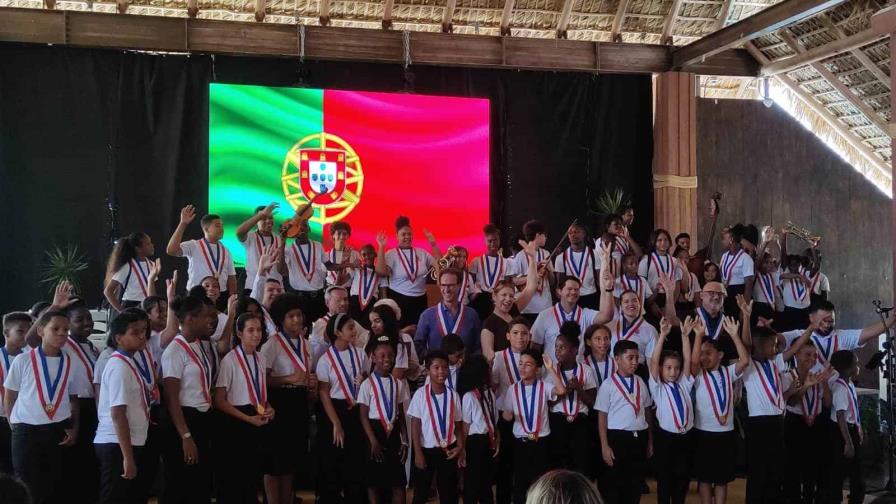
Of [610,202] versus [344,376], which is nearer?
[344,376]

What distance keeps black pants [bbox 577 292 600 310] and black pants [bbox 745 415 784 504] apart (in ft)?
6.75

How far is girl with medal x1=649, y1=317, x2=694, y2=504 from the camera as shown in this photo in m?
6.60

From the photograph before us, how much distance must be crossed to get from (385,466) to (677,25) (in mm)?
7202

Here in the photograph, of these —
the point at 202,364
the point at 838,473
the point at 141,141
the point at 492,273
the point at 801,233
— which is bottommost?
the point at 838,473

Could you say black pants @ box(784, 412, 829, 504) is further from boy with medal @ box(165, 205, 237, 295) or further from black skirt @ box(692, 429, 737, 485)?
boy with medal @ box(165, 205, 237, 295)

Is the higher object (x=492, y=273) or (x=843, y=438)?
(x=492, y=273)

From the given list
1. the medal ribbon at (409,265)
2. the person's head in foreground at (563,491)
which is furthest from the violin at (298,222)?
the person's head in foreground at (563,491)

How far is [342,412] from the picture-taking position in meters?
6.58

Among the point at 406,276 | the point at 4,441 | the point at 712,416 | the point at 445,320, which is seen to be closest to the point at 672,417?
the point at 712,416

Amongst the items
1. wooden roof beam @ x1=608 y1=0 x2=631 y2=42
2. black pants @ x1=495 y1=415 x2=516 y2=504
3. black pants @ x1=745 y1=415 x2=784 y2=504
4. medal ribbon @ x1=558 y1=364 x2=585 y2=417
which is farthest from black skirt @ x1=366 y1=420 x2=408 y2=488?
wooden roof beam @ x1=608 y1=0 x2=631 y2=42

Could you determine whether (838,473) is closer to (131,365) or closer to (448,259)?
(448,259)

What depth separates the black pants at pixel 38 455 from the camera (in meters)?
5.69

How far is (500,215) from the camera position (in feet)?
36.3

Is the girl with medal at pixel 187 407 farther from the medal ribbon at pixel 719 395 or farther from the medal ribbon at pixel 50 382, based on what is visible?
the medal ribbon at pixel 719 395
